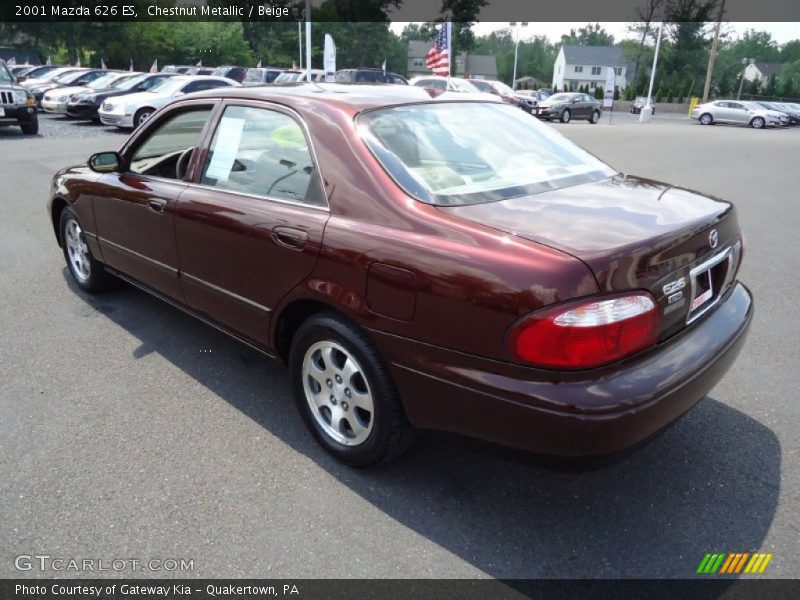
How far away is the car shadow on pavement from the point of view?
90.9 inches

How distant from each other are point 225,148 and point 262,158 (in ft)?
1.11

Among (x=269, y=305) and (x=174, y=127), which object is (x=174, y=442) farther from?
(x=174, y=127)

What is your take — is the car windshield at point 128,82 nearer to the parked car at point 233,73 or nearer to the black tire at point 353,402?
the parked car at point 233,73

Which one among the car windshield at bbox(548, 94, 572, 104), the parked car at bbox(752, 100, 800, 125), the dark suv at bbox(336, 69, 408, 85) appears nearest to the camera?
the dark suv at bbox(336, 69, 408, 85)

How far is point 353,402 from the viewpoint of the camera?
2703 mm

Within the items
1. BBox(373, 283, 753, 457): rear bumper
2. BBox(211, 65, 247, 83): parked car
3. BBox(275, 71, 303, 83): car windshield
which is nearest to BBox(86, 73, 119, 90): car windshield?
BBox(211, 65, 247, 83): parked car

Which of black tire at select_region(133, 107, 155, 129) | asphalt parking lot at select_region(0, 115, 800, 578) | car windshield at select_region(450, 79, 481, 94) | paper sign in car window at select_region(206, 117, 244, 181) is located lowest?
asphalt parking lot at select_region(0, 115, 800, 578)

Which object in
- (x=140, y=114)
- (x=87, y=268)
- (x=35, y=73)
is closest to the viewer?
(x=87, y=268)

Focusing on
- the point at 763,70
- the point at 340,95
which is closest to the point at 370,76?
the point at 340,95

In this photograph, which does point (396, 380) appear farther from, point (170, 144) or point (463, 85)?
point (463, 85)

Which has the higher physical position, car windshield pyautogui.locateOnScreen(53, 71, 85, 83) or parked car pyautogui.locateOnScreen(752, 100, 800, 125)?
car windshield pyautogui.locateOnScreen(53, 71, 85, 83)

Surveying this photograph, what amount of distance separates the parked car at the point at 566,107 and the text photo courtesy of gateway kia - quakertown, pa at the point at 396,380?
27.2 metres

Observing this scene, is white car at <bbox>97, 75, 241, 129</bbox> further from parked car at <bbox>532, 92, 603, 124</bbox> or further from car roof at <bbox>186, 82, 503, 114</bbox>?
parked car at <bbox>532, 92, 603, 124</bbox>

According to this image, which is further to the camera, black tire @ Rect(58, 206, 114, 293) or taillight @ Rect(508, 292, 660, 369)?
black tire @ Rect(58, 206, 114, 293)
